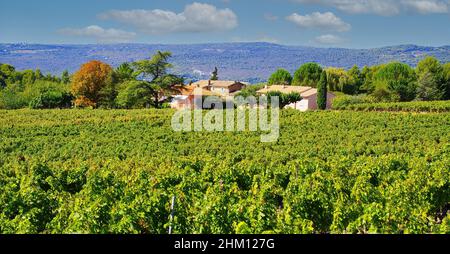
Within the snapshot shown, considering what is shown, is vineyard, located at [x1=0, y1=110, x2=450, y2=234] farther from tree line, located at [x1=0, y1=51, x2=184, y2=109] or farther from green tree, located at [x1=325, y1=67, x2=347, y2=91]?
green tree, located at [x1=325, y1=67, x2=347, y2=91]

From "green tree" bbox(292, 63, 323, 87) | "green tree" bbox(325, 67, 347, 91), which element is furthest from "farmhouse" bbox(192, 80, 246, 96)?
"green tree" bbox(325, 67, 347, 91)

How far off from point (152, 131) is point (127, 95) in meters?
19.6

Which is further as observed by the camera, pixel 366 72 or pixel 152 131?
pixel 366 72

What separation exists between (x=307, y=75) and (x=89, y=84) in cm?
4437

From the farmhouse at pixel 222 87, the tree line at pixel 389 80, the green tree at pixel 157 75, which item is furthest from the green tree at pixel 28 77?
the tree line at pixel 389 80

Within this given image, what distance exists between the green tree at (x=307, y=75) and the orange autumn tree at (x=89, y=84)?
40850mm

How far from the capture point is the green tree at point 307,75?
86.9 m

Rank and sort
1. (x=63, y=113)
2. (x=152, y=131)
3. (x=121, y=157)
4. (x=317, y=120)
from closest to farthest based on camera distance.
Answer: (x=121, y=157) < (x=152, y=131) < (x=317, y=120) < (x=63, y=113)

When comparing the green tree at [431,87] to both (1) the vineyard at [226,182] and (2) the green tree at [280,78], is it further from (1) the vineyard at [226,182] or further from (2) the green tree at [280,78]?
(1) the vineyard at [226,182]

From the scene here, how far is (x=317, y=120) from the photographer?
3647 centimetres

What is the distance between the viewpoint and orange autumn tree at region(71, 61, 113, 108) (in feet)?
185

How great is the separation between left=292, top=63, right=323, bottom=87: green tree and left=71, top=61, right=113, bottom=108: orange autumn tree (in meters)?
40.8
